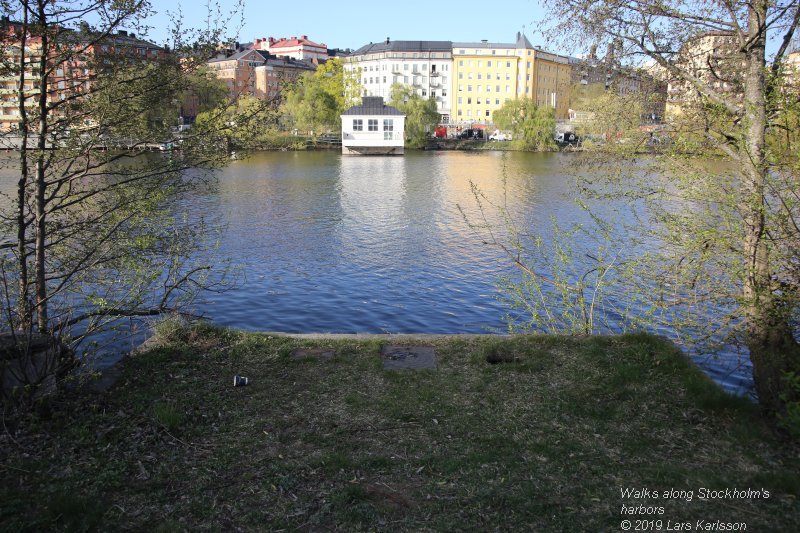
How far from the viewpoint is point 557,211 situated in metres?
28.7

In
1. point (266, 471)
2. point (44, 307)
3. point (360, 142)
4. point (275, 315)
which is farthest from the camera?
point (360, 142)

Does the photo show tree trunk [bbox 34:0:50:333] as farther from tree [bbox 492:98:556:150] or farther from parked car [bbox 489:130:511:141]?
parked car [bbox 489:130:511:141]

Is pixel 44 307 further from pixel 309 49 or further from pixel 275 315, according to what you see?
pixel 309 49

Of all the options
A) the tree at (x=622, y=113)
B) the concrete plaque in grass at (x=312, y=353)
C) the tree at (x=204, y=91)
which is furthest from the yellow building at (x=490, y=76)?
the concrete plaque in grass at (x=312, y=353)

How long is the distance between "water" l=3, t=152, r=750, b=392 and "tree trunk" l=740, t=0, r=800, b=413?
218 cm

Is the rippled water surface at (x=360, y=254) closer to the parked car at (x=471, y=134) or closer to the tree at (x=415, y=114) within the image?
the tree at (x=415, y=114)

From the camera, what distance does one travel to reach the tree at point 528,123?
78.4m

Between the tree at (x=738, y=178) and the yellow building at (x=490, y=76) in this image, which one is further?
the yellow building at (x=490, y=76)

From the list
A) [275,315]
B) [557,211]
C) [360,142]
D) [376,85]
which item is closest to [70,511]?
[275,315]

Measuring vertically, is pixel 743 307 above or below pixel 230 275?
above

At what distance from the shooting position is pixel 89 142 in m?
6.45

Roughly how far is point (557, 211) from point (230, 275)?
16785mm

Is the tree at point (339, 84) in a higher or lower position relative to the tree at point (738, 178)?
higher

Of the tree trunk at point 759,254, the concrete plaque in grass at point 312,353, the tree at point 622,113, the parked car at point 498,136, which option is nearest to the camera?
the tree trunk at point 759,254
